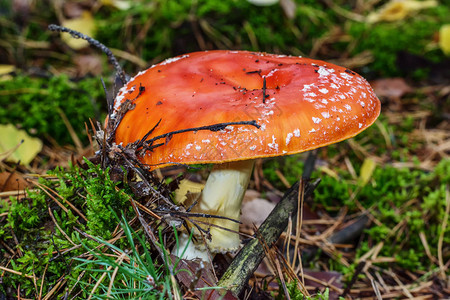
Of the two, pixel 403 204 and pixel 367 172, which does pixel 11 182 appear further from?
pixel 403 204

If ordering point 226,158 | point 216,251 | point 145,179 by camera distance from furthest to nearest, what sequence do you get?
1. point 216,251
2. point 145,179
3. point 226,158

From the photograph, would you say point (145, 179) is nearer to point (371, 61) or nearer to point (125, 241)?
point (125, 241)

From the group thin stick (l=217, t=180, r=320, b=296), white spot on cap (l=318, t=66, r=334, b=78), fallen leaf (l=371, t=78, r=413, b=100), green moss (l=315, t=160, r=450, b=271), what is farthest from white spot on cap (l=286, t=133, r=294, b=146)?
fallen leaf (l=371, t=78, r=413, b=100)

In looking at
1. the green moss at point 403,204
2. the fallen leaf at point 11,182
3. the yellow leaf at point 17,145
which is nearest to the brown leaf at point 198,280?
the fallen leaf at point 11,182

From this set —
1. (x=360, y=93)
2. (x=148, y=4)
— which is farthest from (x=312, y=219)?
(x=148, y=4)

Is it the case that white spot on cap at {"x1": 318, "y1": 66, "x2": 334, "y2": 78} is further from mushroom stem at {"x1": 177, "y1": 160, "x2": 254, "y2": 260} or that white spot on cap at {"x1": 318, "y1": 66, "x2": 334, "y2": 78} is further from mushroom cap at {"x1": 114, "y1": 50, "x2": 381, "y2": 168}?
mushroom stem at {"x1": 177, "y1": 160, "x2": 254, "y2": 260}

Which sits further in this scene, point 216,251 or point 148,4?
point 148,4
